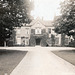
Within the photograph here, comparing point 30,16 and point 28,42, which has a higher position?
point 30,16

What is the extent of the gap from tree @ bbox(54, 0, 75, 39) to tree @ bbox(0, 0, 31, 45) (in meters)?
7.64

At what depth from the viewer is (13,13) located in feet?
86.7

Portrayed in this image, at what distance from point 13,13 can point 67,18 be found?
429 inches

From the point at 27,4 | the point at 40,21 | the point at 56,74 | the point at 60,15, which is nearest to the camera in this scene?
the point at 56,74

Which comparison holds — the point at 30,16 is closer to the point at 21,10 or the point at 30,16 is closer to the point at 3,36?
the point at 21,10

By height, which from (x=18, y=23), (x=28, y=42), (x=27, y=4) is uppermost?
(x=27, y=4)

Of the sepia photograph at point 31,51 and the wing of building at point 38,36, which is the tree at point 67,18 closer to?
the sepia photograph at point 31,51

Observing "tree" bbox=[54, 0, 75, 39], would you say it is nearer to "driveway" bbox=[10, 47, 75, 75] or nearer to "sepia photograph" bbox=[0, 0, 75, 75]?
"sepia photograph" bbox=[0, 0, 75, 75]

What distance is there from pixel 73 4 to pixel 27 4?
9.04m

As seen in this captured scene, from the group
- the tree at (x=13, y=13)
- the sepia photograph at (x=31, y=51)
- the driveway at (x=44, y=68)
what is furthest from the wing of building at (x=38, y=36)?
the driveway at (x=44, y=68)

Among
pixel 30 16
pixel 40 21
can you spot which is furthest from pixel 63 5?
pixel 40 21

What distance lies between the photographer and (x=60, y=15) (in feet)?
112

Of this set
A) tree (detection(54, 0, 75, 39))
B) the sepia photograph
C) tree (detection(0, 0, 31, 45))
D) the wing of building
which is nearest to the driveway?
the sepia photograph

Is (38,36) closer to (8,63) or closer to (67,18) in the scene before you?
(67,18)
